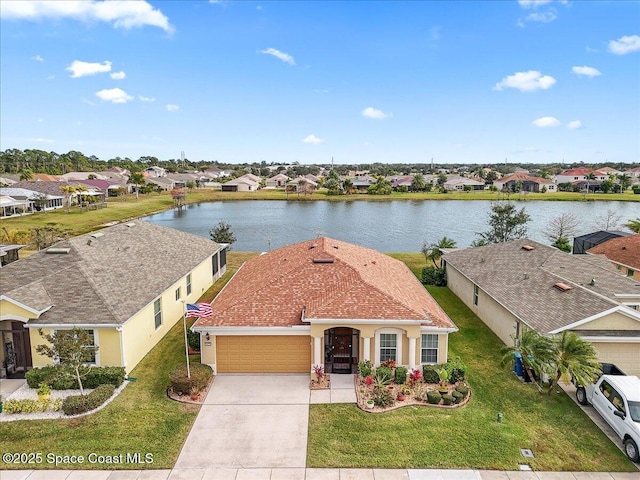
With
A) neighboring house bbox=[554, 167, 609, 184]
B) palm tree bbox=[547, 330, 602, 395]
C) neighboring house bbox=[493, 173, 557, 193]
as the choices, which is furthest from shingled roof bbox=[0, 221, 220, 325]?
neighboring house bbox=[554, 167, 609, 184]

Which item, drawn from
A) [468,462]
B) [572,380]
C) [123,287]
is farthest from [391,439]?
[123,287]

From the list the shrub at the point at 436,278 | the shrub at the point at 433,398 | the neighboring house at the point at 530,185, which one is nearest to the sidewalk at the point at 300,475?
the shrub at the point at 433,398

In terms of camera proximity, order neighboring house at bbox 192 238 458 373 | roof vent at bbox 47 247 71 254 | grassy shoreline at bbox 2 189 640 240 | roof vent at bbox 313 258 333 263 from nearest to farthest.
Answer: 1. neighboring house at bbox 192 238 458 373
2. roof vent at bbox 47 247 71 254
3. roof vent at bbox 313 258 333 263
4. grassy shoreline at bbox 2 189 640 240

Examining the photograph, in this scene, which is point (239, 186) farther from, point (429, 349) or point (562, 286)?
point (429, 349)

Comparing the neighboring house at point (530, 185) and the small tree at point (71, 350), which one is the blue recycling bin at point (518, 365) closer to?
the small tree at point (71, 350)

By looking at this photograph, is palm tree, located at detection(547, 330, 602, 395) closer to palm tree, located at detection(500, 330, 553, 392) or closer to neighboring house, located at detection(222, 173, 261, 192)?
palm tree, located at detection(500, 330, 553, 392)

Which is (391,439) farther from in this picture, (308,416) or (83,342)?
(83,342)

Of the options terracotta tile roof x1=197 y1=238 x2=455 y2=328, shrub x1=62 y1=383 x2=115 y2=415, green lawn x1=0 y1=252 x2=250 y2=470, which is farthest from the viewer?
terracotta tile roof x1=197 y1=238 x2=455 y2=328
